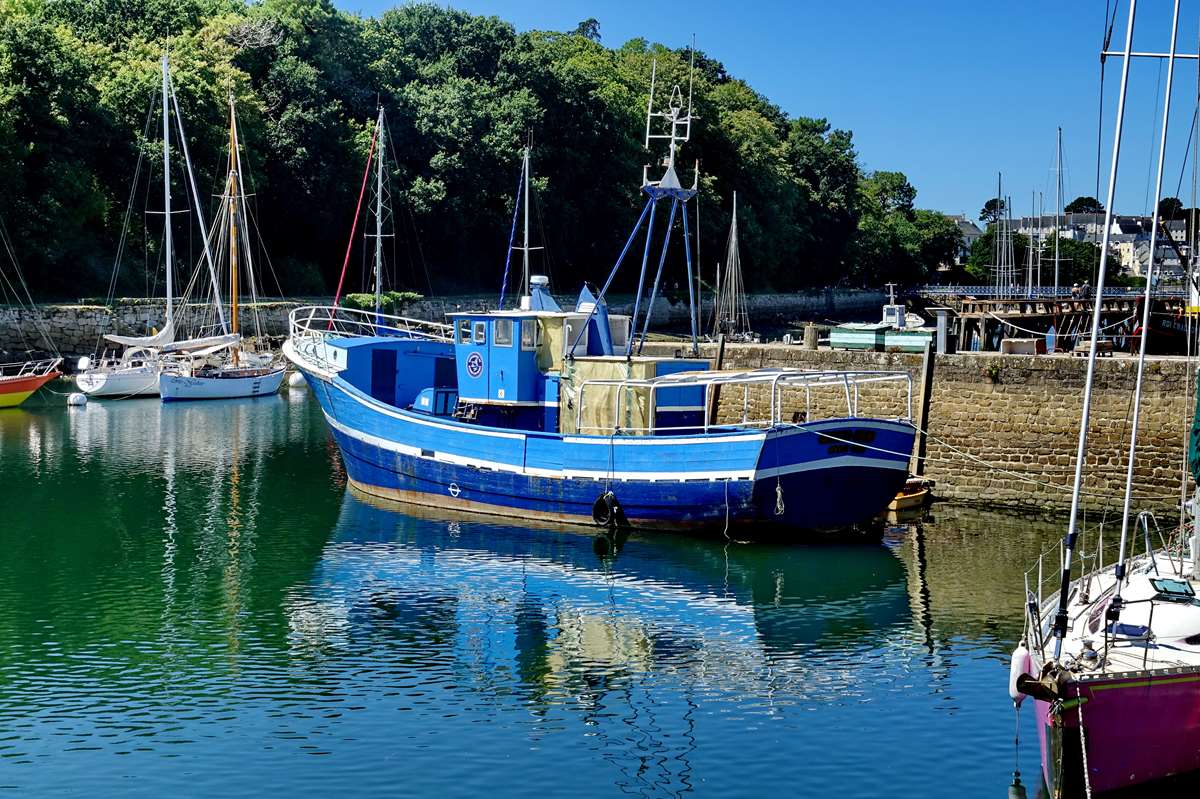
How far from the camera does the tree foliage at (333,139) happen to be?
61.9 meters

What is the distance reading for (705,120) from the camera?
8875cm

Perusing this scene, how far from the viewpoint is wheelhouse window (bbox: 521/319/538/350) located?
1150 inches

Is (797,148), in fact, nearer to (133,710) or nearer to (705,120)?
(705,120)

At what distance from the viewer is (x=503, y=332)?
96.5 ft

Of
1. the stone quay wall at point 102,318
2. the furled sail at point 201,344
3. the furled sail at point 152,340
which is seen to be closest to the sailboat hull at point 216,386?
the furled sail at point 201,344

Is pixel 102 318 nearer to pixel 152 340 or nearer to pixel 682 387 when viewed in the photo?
pixel 152 340

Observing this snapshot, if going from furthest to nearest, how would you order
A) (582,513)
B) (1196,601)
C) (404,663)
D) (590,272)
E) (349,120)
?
(590,272) < (349,120) < (582,513) < (404,663) < (1196,601)

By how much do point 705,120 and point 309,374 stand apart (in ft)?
197

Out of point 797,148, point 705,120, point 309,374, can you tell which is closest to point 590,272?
point 705,120

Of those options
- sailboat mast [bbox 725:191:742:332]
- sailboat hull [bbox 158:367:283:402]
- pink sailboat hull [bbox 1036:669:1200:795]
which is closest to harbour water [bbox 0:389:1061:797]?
pink sailboat hull [bbox 1036:669:1200:795]

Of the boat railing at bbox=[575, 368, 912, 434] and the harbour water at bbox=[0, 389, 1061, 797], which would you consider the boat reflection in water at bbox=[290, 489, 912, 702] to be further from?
the boat railing at bbox=[575, 368, 912, 434]

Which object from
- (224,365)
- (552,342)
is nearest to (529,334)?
(552,342)

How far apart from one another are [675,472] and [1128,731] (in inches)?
553

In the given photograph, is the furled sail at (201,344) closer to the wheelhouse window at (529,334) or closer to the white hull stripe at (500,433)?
the white hull stripe at (500,433)
